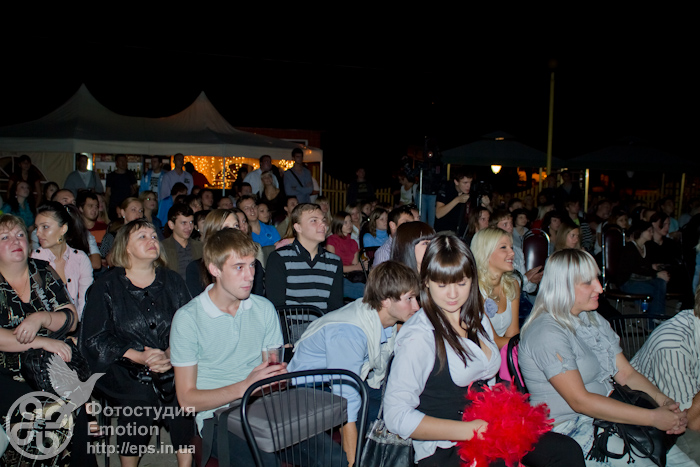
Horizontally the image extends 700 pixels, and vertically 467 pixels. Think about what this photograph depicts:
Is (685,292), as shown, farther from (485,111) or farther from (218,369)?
(485,111)

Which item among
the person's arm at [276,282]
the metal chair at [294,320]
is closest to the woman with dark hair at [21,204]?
the person's arm at [276,282]

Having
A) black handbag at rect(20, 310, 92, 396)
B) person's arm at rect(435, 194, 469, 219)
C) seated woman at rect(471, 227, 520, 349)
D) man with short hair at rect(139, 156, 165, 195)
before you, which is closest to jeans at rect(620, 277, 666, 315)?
person's arm at rect(435, 194, 469, 219)

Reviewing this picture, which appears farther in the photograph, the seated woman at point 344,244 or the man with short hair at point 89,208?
the seated woman at point 344,244

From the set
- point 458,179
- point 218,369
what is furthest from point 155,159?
point 218,369

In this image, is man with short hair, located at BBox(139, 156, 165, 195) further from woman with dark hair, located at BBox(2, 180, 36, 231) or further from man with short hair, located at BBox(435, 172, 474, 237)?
man with short hair, located at BBox(435, 172, 474, 237)

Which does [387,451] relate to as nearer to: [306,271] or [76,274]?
[306,271]

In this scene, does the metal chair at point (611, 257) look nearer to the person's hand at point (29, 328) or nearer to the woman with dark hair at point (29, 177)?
the person's hand at point (29, 328)

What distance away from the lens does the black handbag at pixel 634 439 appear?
2.60m

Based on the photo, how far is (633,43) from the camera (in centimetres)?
2116

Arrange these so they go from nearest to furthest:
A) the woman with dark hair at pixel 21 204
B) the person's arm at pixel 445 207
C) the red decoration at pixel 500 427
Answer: the red decoration at pixel 500 427
the person's arm at pixel 445 207
the woman with dark hair at pixel 21 204

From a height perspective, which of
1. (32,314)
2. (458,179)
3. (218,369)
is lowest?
(218,369)

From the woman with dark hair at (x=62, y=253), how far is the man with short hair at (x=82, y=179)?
6365 millimetres

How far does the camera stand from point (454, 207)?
7.45 metres

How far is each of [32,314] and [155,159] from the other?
8.89 metres
